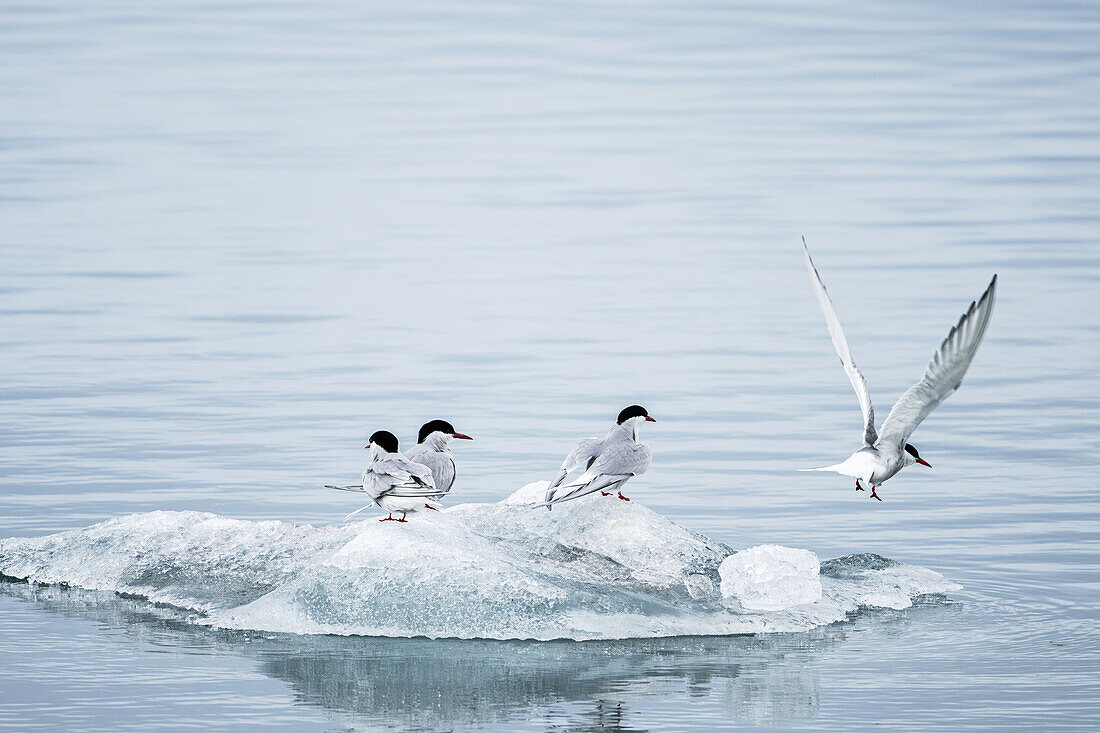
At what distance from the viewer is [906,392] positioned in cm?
1162

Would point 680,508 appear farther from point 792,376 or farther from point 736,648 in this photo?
point 792,376

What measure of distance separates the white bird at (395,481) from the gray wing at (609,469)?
913mm

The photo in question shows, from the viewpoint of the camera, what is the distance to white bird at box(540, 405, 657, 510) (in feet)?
39.0

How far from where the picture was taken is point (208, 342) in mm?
27203

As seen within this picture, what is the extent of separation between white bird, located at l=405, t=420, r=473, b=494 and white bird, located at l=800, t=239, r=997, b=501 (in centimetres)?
249

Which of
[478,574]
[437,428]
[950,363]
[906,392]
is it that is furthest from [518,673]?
[950,363]

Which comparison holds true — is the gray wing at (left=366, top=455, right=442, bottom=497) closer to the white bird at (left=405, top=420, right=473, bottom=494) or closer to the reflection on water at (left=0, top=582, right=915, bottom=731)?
the white bird at (left=405, top=420, right=473, bottom=494)

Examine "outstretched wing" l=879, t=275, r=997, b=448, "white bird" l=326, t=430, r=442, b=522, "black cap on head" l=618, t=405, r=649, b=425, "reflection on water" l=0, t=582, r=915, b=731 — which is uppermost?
"outstretched wing" l=879, t=275, r=997, b=448

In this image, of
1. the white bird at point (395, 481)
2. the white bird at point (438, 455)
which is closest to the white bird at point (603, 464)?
the white bird at point (438, 455)

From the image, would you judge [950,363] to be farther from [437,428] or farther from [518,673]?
[437,428]

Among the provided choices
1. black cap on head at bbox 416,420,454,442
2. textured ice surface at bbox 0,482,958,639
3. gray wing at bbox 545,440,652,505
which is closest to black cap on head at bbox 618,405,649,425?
gray wing at bbox 545,440,652,505

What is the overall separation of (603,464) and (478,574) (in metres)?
1.33

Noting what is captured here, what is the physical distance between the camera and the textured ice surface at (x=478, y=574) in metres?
10.9

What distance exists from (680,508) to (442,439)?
3.65 metres
